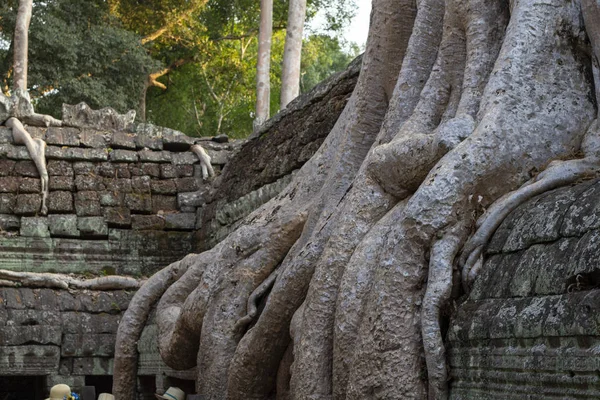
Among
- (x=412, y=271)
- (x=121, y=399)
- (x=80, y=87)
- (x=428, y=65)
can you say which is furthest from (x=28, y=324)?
(x=80, y=87)

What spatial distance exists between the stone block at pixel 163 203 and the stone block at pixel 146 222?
0.42ft

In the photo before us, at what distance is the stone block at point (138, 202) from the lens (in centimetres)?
995

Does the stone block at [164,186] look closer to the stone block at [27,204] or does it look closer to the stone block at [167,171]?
the stone block at [167,171]

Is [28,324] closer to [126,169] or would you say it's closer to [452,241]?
[126,169]

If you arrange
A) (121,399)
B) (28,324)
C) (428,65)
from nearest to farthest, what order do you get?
(428,65) → (121,399) → (28,324)

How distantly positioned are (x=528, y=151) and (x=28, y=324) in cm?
520

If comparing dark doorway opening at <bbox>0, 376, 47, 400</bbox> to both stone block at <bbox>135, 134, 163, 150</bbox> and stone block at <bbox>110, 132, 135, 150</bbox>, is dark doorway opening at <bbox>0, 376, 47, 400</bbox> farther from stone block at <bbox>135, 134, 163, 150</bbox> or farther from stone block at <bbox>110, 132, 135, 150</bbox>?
stone block at <bbox>135, 134, 163, 150</bbox>

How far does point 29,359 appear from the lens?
309 inches

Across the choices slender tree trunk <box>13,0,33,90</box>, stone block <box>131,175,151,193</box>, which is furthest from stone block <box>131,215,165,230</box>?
slender tree trunk <box>13,0,33,90</box>

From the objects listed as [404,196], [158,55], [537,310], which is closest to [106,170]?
[404,196]

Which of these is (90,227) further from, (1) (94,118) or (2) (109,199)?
(1) (94,118)

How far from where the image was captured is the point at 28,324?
7.92 m

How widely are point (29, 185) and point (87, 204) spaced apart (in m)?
0.55

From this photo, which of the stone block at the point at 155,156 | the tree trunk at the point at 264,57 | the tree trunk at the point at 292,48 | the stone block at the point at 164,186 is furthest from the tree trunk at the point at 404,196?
the tree trunk at the point at 264,57
